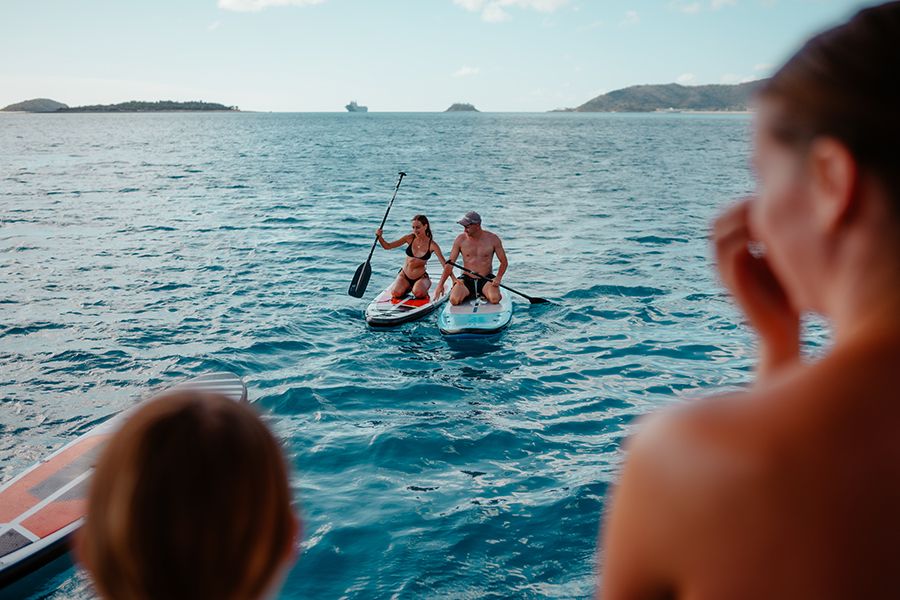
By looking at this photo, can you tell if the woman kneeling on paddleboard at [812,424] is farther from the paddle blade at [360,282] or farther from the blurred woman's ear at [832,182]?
the paddle blade at [360,282]

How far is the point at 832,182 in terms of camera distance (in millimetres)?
863

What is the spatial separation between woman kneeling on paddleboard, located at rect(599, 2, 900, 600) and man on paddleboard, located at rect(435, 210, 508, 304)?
1140 centimetres

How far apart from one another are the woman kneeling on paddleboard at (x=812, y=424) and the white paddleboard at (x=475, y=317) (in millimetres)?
10331

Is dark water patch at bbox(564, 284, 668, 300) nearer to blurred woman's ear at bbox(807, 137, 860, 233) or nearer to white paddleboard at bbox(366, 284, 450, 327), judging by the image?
white paddleboard at bbox(366, 284, 450, 327)

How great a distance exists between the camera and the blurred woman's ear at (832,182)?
845 mm

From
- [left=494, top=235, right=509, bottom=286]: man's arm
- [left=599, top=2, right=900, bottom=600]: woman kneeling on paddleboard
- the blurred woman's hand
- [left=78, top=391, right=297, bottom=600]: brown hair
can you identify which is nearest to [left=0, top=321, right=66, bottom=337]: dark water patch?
[left=494, top=235, right=509, bottom=286]: man's arm

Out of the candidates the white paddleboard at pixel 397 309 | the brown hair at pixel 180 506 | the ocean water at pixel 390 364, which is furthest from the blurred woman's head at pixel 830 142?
the white paddleboard at pixel 397 309

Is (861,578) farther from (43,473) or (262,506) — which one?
(43,473)

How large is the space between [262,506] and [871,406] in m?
0.86

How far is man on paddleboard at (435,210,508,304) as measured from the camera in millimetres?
12383

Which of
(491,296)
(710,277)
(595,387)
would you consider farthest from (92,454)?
(710,277)

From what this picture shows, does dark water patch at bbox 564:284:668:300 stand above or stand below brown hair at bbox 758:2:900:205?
below

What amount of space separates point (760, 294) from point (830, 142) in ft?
1.46

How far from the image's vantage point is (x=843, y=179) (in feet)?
2.78
